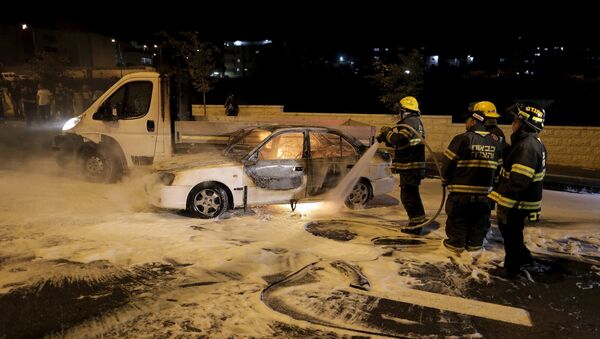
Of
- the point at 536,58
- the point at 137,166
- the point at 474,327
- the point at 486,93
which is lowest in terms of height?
the point at 474,327

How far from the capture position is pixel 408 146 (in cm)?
637

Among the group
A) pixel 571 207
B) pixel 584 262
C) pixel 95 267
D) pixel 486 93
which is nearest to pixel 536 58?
pixel 486 93

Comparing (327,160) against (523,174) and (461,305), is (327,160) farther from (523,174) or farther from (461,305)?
(461,305)

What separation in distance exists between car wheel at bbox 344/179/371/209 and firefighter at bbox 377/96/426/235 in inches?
62.5

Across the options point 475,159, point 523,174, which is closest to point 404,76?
point 475,159

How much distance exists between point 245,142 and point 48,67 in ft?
98.1

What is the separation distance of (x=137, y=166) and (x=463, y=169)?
642 centimetres

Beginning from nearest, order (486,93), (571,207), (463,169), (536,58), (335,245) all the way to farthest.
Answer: (463,169)
(335,245)
(571,207)
(486,93)
(536,58)

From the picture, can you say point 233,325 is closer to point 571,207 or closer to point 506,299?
point 506,299

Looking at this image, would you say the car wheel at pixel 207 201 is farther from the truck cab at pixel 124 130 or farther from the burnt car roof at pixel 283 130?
the truck cab at pixel 124 130

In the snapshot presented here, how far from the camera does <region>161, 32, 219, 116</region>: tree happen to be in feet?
70.8

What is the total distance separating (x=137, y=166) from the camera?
9.31 meters

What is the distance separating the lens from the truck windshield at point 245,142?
7566 mm

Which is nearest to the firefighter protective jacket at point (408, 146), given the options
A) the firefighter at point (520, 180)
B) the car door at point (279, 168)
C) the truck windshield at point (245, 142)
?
the firefighter at point (520, 180)
